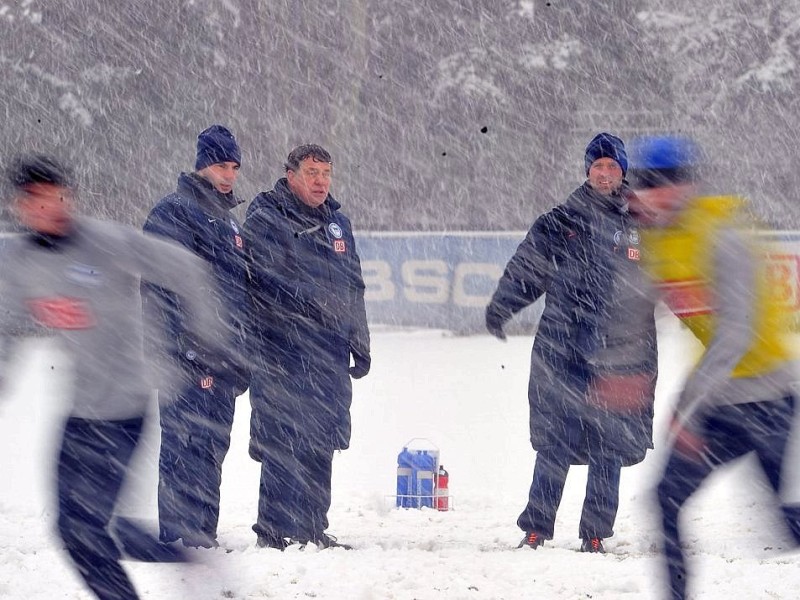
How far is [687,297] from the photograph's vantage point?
417 cm

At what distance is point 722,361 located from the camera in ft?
13.0

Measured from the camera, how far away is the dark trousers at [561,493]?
5.71 m

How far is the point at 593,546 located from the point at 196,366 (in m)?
1.96

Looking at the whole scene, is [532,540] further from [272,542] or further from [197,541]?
[197,541]

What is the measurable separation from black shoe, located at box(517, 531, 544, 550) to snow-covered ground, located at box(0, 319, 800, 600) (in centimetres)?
8

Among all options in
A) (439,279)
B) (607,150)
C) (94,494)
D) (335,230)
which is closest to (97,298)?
(94,494)

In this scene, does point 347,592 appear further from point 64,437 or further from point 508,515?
point 508,515

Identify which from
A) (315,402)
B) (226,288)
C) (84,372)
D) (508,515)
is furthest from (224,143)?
(508,515)

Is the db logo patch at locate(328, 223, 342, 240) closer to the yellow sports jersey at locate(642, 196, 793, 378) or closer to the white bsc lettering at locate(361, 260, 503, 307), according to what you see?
the yellow sports jersey at locate(642, 196, 793, 378)

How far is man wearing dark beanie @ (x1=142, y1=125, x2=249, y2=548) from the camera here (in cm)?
553

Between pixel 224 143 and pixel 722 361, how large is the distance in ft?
8.65

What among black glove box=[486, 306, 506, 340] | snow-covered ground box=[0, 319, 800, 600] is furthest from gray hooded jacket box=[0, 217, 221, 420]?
black glove box=[486, 306, 506, 340]

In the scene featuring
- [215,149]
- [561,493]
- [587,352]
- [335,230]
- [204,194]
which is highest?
[215,149]

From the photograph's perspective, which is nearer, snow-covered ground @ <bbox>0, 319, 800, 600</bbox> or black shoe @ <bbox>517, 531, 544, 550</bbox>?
snow-covered ground @ <bbox>0, 319, 800, 600</bbox>
